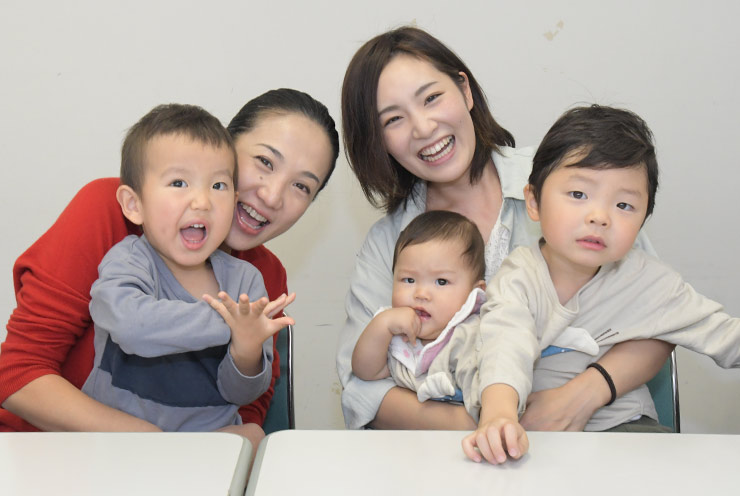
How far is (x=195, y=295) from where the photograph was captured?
1621 millimetres

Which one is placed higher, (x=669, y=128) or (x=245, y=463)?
(x=669, y=128)

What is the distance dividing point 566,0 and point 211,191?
1.67m

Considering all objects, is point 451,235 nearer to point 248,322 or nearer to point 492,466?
point 248,322

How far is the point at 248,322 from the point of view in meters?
1.42

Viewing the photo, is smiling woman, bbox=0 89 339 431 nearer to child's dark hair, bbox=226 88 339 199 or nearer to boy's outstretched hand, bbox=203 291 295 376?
child's dark hair, bbox=226 88 339 199

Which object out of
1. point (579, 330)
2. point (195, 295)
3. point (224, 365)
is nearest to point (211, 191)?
point (195, 295)

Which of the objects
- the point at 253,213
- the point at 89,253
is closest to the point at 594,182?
the point at 253,213

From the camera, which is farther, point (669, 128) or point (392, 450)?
point (669, 128)

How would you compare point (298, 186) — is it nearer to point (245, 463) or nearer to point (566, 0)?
point (245, 463)

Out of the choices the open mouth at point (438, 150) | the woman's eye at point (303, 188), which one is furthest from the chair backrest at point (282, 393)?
the open mouth at point (438, 150)

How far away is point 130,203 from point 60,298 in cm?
24

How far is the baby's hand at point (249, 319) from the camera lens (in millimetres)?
1379

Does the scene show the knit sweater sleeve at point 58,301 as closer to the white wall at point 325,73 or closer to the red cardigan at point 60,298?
the red cardigan at point 60,298

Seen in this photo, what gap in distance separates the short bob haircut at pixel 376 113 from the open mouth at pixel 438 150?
116mm
